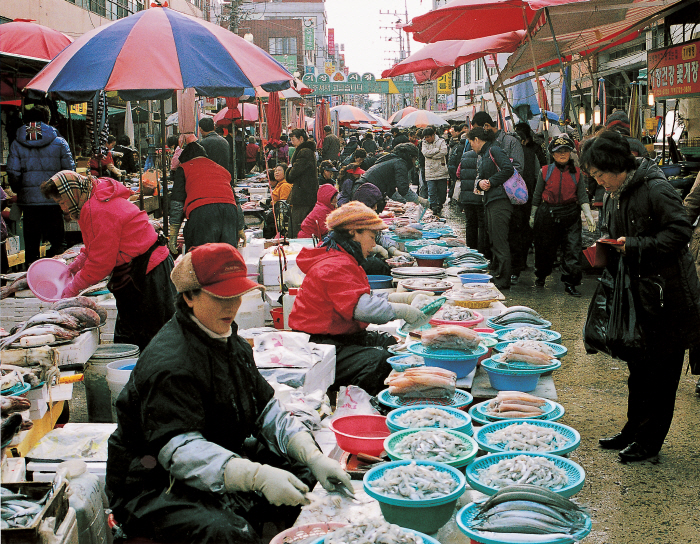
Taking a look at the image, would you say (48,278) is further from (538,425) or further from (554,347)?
(538,425)

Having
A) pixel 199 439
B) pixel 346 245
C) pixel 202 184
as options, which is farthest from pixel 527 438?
pixel 202 184

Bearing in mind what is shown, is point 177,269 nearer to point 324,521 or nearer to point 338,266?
point 324,521

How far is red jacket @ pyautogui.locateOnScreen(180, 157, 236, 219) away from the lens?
6949 millimetres

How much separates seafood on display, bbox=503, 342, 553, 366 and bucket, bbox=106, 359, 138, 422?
2.29 meters

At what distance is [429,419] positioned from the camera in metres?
3.18

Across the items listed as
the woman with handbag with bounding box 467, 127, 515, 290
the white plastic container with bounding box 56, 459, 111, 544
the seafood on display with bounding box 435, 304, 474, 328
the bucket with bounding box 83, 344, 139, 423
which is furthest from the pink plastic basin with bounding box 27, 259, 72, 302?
the woman with handbag with bounding box 467, 127, 515, 290

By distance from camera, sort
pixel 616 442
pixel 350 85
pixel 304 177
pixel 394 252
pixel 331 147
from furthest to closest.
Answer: pixel 350 85, pixel 331 147, pixel 304 177, pixel 394 252, pixel 616 442

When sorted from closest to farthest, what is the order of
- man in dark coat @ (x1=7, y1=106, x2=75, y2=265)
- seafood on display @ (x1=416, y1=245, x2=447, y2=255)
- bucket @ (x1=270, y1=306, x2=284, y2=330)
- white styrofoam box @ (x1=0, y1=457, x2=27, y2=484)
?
1. white styrofoam box @ (x1=0, y1=457, x2=27, y2=484)
2. bucket @ (x1=270, y1=306, x2=284, y2=330)
3. seafood on display @ (x1=416, y1=245, x2=447, y2=255)
4. man in dark coat @ (x1=7, y1=106, x2=75, y2=265)

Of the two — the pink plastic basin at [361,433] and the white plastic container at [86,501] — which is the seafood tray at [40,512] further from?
the pink plastic basin at [361,433]

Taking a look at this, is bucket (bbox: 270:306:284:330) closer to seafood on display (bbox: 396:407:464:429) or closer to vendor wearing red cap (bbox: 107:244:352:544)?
seafood on display (bbox: 396:407:464:429)

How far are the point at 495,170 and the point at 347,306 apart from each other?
5.52 m

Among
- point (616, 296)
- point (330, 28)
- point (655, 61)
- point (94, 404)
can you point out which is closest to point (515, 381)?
point (616, 296)

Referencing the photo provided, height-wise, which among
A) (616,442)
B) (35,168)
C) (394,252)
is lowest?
(616,442)

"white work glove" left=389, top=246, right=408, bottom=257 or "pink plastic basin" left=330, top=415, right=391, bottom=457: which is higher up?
"white work glove" left=389, top=246, right=408, bottom=257
